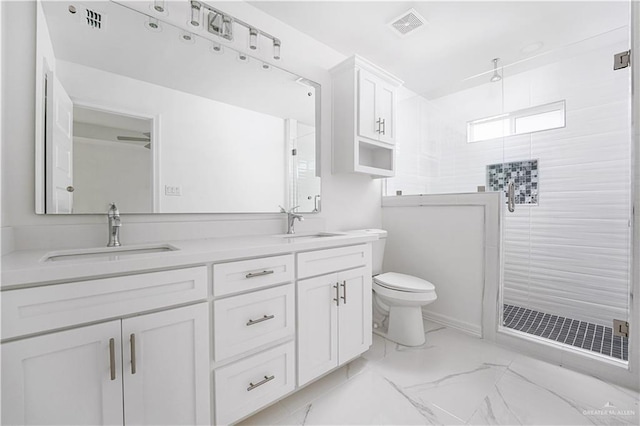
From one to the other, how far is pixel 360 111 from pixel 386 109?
35 cm

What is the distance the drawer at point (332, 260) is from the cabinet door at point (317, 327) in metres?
0.05

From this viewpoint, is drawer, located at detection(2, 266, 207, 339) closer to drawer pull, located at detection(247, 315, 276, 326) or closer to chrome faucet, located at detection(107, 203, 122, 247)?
drawer pull, located at detection(247, 315, 276, 326)

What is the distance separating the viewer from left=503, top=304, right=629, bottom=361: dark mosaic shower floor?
1.69m

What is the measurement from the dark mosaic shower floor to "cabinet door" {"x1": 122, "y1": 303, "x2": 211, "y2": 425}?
2.19 metres

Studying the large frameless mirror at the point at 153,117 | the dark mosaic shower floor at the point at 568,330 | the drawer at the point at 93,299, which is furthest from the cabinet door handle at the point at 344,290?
the dark mosaic shower floor at the point at 568,330

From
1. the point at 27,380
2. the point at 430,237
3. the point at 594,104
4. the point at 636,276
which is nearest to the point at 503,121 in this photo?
the point at 594,104

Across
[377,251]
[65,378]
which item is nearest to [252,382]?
[65,378]

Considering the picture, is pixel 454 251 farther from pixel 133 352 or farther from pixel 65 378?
pixel 65 378

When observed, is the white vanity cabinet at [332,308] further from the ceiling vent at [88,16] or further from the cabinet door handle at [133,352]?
the ceiling vent at [88,16]

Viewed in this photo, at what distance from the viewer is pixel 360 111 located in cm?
210

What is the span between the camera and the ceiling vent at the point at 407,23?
6.27ft

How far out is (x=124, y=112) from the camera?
1.36 metres

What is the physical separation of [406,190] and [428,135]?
2.03 feet

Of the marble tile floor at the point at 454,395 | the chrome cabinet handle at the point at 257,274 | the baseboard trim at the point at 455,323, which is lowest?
the marble tile floor at the point at 454,395
